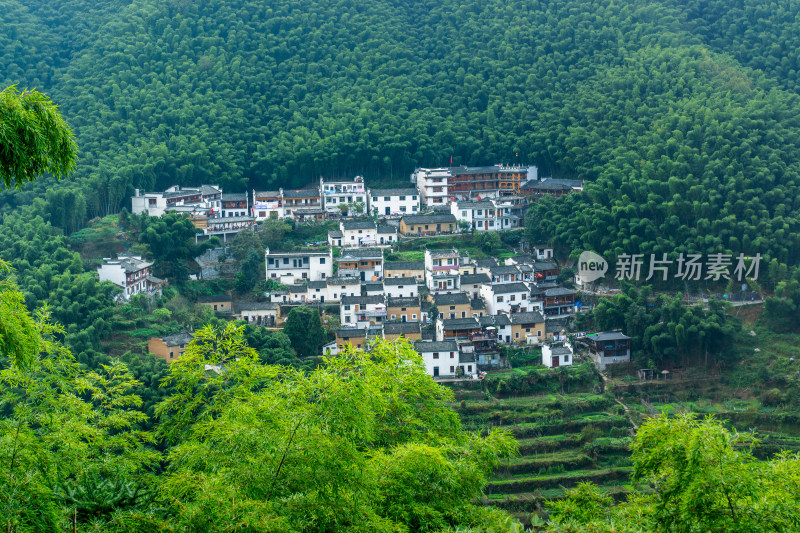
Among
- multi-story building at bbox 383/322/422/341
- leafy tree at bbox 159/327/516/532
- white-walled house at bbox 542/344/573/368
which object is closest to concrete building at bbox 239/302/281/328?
multi-story building at bbox 383/322/422/341

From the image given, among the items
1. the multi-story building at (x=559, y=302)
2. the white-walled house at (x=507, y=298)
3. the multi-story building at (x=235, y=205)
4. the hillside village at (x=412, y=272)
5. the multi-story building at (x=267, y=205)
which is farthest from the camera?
the multi-story building at (x=235, y=205)

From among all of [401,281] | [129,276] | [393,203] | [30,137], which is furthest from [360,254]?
[30,137]

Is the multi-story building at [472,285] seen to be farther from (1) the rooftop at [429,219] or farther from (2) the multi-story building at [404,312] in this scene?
(1) the rooftop at [429,219]

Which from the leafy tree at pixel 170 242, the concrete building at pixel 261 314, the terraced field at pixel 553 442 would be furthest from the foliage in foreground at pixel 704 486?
the leafy tree at pixel 170 242

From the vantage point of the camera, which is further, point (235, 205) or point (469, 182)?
point (469, 182)

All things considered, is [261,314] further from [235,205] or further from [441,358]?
[235,205]

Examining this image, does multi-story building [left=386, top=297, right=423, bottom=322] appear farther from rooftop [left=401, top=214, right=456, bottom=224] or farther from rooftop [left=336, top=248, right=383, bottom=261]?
rooftop [left=401, top=214, right=456, bottom=224]

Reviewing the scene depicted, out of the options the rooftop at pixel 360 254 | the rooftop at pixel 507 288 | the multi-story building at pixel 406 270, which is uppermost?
the rooftop at pixel 360 254

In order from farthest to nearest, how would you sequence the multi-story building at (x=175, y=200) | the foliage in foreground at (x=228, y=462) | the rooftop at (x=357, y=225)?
the multi-story building at (x=175, y=200), the rooftop at (x=357, y=225), the foliage in foreground at (x=228, y=462)
